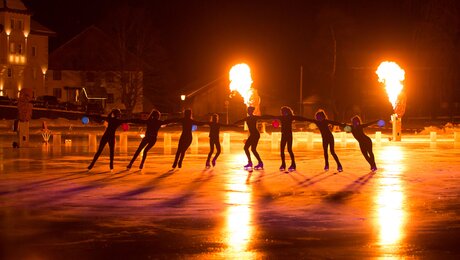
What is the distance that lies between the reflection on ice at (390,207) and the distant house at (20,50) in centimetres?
6594

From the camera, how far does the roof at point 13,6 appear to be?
86.7m

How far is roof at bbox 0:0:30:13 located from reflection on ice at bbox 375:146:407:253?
6714 cm

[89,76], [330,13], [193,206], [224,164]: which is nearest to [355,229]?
[193,206]

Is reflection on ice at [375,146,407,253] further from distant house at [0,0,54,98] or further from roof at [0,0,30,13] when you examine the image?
roof at [0,0,30,13]

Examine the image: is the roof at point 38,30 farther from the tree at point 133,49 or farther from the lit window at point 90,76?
the tree at point 133,49

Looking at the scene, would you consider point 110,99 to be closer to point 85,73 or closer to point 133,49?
point 85,73

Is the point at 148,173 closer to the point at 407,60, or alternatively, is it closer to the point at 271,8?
the point at 407,60

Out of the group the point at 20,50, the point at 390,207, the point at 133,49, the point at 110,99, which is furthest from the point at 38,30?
the point at 390,207

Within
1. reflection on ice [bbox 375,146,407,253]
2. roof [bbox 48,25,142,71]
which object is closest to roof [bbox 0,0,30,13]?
roof [bbox 48,25,142,71]

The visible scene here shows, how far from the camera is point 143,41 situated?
81812 millimetres

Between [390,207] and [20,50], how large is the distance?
78469 millimetres

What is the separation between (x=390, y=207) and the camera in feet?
51.8

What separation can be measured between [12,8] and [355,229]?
261ft

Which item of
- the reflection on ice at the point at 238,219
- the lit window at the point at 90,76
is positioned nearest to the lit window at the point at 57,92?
the lit window at the point at 90,76
